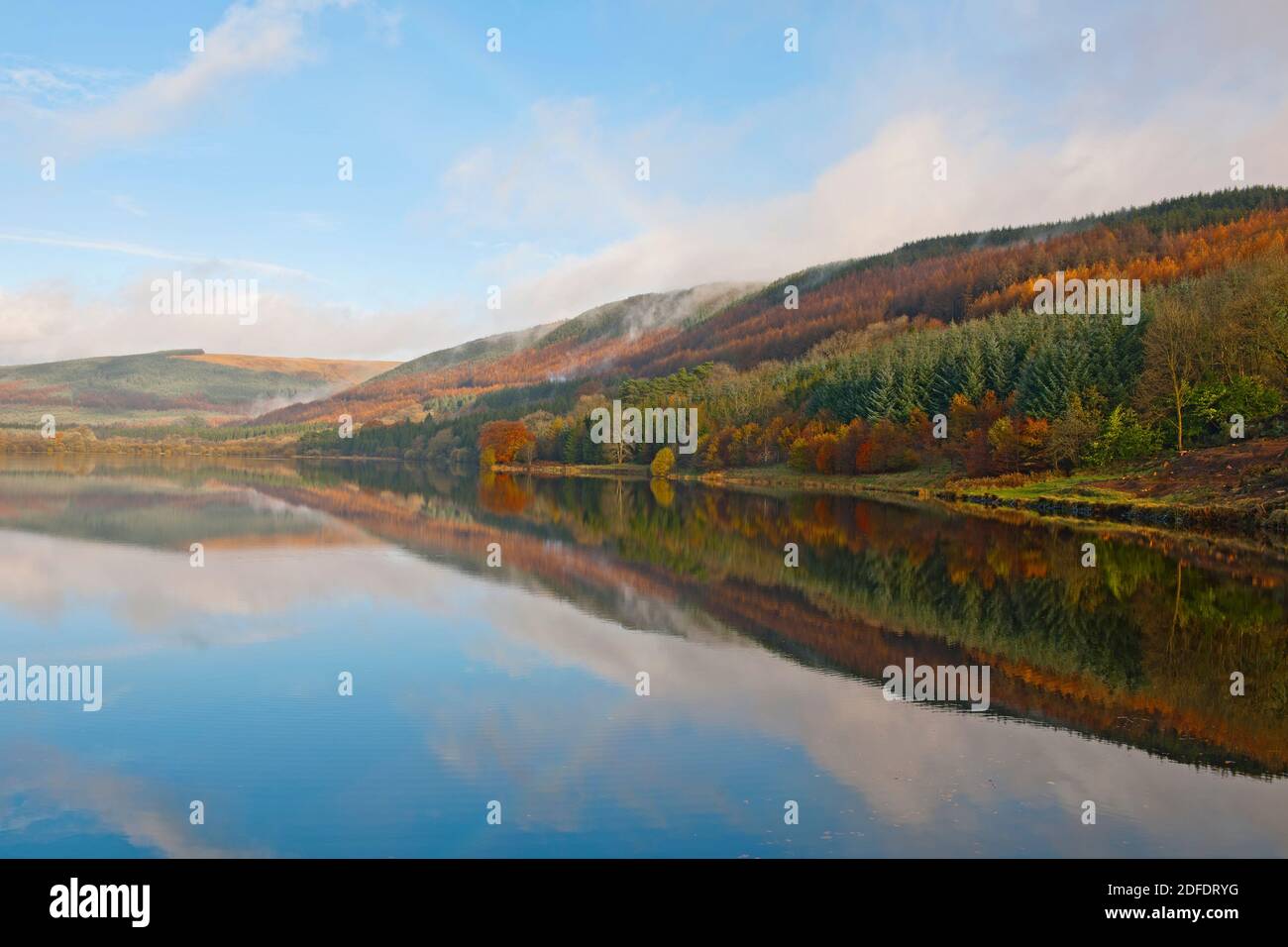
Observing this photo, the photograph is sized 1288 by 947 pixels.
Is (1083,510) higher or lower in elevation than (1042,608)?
higher

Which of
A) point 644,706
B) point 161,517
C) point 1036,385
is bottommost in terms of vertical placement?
point 644,706

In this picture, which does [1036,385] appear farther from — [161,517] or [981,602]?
[161,517]

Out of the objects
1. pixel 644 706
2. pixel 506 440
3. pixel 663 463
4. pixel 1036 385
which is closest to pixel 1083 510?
pixel 1036 385

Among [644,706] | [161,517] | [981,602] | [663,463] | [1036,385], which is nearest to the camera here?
[644,706]

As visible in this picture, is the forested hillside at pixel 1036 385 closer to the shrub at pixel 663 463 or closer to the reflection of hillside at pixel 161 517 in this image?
the shrub at pixel 663 463

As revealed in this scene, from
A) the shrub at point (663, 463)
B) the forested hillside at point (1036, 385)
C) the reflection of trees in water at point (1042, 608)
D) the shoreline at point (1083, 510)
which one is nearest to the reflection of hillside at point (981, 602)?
the reflection of trees in water at point (1042, 608)

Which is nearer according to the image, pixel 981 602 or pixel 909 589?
pixel 981 602

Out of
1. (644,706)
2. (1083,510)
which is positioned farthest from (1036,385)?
(644,706)

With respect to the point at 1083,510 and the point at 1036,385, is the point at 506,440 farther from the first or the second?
the point at 1083,510

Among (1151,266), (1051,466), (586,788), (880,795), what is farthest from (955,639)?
(1151,266)

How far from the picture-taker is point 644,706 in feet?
52.6

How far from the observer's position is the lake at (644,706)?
35.7 ft

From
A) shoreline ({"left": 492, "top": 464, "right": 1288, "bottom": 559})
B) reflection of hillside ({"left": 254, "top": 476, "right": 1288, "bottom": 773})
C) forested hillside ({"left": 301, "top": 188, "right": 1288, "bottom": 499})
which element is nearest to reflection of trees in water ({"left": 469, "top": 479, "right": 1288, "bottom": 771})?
reflection of hillside ({"left": 254, "top": 476, "right": 1288, "bottom": 773})

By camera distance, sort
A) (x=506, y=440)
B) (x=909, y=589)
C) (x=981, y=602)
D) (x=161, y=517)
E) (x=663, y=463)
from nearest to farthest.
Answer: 1. (x=981, y=602)
2. (x=909, y=589)
3. (x=161, y=517)
4. (x=663, y=463)
5. (x=506, y=440)
